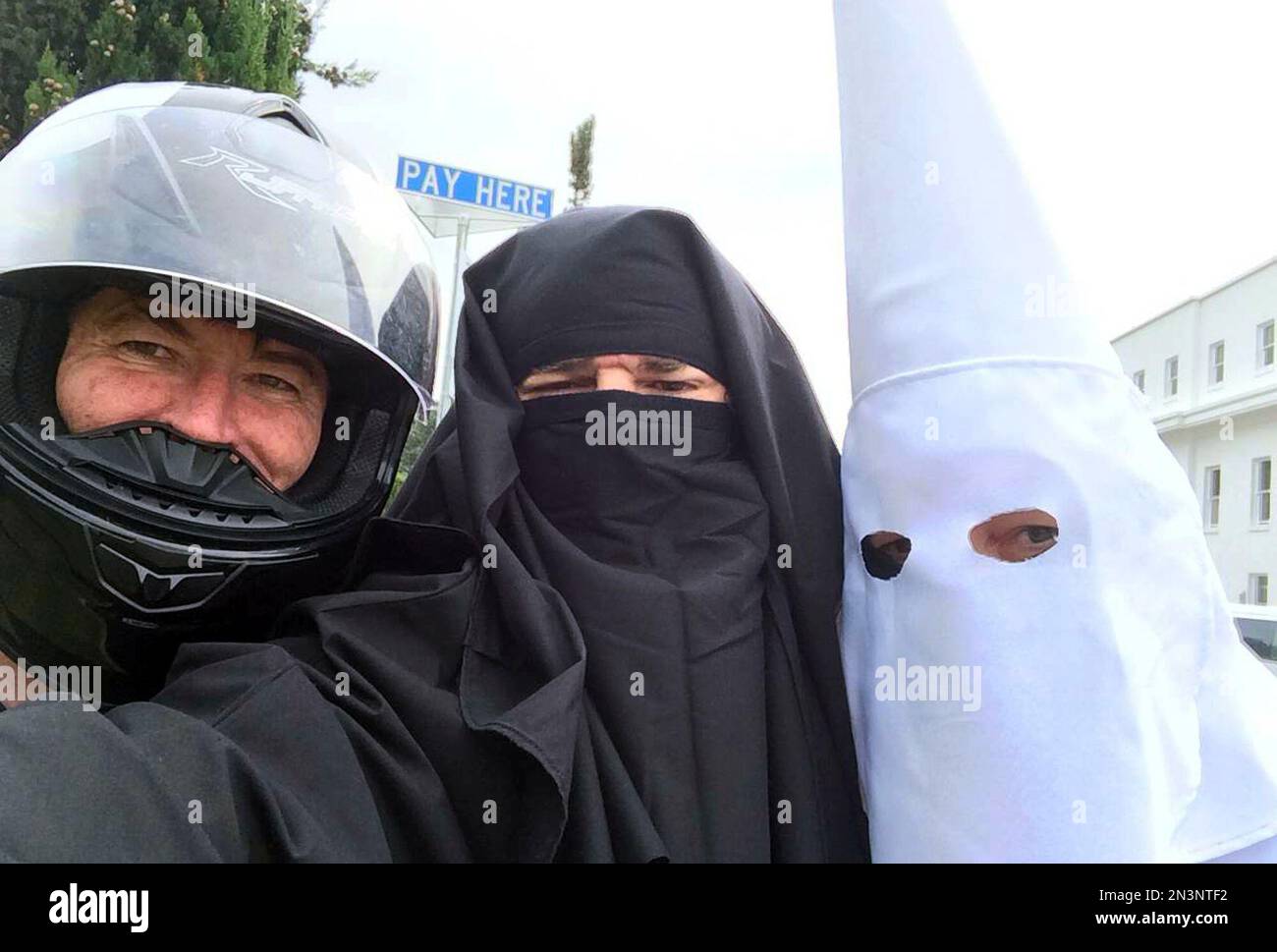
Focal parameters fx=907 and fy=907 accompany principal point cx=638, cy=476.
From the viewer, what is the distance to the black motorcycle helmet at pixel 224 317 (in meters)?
1.28

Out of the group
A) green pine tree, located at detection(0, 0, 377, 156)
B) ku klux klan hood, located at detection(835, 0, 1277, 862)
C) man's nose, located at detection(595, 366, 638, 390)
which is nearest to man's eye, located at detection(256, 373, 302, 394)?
man's nose, located at detection(595, 366, 638, 390)

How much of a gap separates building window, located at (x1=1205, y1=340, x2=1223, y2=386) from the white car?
19.9 m

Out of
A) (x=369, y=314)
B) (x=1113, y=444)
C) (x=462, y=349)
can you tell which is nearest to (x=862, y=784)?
(x=1113, y=444)

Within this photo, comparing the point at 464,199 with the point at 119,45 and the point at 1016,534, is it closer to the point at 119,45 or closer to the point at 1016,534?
the point at 119,45

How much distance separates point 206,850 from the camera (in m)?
0.91

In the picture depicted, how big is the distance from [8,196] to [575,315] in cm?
101

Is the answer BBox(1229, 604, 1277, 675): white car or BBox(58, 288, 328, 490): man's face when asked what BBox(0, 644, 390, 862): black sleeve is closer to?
BBox(58, 288, 328, 490): man's face

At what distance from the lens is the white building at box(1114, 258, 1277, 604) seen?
21516 millimetres

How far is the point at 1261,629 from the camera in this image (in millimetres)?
7270

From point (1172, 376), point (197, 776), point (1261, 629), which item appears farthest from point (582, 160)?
point (1172, 376)

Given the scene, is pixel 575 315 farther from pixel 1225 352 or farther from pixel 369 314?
pixel 1225 352

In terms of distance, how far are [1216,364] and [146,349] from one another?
28.2 m

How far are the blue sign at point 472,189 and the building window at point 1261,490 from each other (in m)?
22.0
